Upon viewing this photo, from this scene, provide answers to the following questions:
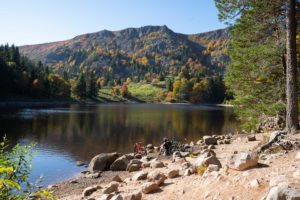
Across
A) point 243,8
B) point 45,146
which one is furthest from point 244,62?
point 45,146

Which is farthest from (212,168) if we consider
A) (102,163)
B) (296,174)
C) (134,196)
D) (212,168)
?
(102,163)

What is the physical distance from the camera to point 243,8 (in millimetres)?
22047

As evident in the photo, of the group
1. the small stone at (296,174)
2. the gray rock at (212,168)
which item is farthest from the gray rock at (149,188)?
the small stone at (296,174)

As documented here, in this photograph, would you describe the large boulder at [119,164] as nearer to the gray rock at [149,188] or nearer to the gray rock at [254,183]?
the gray rock at [149,188]

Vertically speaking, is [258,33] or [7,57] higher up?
[7,57]

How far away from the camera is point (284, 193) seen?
840cm

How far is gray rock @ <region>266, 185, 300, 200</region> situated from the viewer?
8.24 m

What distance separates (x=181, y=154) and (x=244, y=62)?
389 inches

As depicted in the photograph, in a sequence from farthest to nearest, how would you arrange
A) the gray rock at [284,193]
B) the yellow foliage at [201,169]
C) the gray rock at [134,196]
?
the yellow foliage at [201,169] < the gray rock at [134,196] < the gray rock at [284,193]

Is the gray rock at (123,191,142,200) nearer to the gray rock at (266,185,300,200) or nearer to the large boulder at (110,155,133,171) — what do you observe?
the gray rock at (266,185,300,200)

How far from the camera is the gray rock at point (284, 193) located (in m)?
8.24

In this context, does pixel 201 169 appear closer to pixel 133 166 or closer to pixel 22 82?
pixel 133 166

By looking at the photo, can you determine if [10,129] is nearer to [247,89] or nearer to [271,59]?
[247,89]

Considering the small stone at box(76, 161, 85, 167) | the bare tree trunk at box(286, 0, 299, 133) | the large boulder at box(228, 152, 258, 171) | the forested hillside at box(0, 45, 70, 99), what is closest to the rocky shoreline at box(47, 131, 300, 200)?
the large boulder at box(228, 152, 258, 171)
